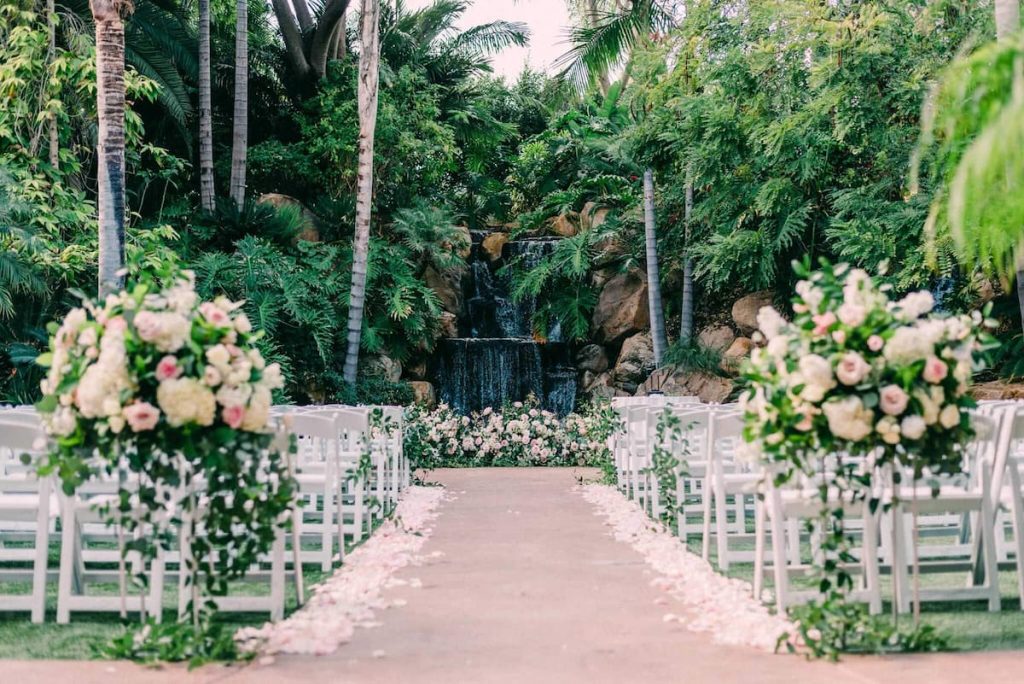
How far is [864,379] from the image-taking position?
4207mm

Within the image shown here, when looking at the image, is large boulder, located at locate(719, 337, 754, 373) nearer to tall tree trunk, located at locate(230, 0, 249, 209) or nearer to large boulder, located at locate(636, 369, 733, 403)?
large boulder, located at locate(636, 369, 733, 403)

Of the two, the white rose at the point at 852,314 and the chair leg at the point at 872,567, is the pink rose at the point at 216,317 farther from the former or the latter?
the chair leg at the point at 872,567

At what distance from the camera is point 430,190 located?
81.3 ft

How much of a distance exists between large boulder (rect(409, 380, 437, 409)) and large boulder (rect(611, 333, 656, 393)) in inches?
132

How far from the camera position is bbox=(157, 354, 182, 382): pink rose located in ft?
13.2

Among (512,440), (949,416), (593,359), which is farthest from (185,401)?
(593,359)

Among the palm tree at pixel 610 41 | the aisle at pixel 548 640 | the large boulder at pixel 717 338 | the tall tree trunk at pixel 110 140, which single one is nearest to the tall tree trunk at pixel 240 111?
the palm tree at pixel 610 41

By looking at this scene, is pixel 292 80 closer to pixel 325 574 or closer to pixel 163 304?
pixel 325 574

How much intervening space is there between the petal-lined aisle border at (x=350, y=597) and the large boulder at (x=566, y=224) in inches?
617

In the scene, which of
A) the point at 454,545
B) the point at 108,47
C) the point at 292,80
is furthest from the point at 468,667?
the point at 292,80

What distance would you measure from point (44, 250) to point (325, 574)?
930cm

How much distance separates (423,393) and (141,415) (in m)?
15.2

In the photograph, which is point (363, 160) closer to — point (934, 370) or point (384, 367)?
point (384, 367)

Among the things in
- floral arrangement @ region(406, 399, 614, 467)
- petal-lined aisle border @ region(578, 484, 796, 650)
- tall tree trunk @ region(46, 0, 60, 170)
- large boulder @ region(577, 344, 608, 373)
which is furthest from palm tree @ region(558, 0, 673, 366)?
petal-lined aisle border @ region(578, 484, 796, 650)
